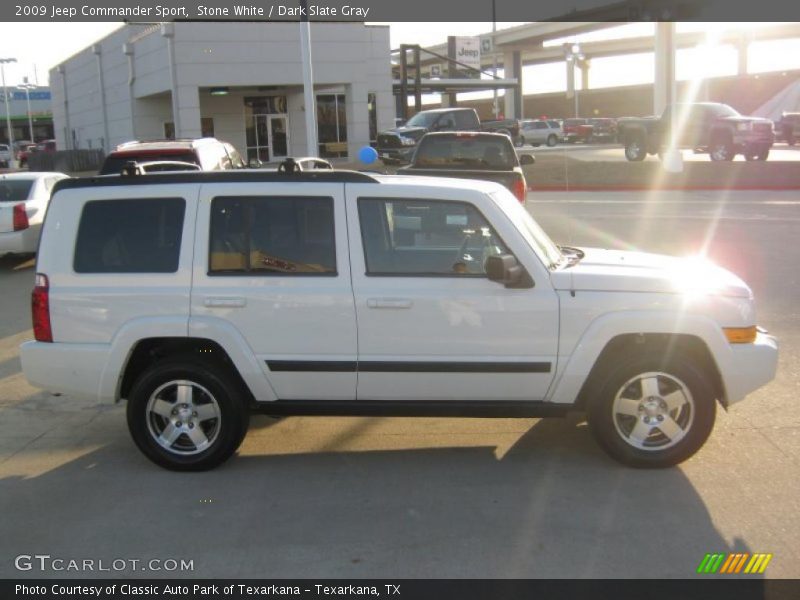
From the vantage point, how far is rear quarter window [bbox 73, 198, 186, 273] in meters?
5.18

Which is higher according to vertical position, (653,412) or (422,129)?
(422,129)

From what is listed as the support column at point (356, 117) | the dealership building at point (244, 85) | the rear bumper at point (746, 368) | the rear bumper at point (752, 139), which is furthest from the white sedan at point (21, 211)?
the support column at point (356, 117)

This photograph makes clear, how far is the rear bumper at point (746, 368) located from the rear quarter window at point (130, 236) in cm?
340

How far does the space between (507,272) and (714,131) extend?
25.8m

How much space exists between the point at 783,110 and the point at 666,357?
63.5 meters

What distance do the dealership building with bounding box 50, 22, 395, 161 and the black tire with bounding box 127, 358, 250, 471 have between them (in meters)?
31.1

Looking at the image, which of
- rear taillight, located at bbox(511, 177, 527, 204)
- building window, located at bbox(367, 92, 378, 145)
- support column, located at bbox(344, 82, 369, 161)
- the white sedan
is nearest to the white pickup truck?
Result: rear taillight, located at bbox(511, 177, 527, 204)

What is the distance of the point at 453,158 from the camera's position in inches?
533

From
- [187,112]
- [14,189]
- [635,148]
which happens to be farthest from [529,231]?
[187,112]

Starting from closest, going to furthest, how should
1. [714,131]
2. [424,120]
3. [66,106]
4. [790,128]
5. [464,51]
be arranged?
1. [714,131]
2. [424,120]
3. [790,128]
4. [66,106]
5. [464,51]

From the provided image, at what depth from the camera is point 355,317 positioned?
16.3 feet
